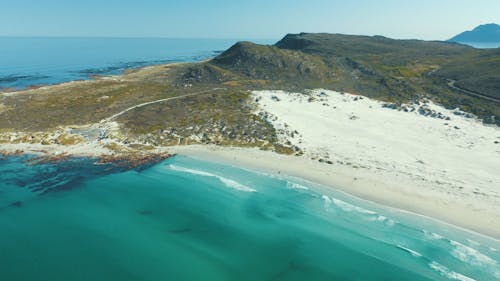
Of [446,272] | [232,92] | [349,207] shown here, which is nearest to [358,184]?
[349,207]

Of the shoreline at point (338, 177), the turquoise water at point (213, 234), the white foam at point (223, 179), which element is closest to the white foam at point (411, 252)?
the turquoise water at point (213, 234)

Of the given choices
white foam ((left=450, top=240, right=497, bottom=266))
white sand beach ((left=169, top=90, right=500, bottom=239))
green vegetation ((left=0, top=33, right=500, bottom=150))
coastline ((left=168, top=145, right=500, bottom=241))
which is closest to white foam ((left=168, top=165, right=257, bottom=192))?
coastline ((left=168, top=145, right=500, bottom=241))

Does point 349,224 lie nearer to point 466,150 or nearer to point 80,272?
point 80,272

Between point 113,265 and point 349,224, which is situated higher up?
point 349,224

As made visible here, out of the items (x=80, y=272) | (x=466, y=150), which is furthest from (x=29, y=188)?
(x=466, y=150)

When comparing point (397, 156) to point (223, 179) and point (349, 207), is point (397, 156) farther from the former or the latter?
point (223, 179)

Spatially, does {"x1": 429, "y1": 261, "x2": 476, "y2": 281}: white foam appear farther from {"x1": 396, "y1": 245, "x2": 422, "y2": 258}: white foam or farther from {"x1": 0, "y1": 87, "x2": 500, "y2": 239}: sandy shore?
{"x1": 0, "y1": 87, "x2": 500, "y2": 239}: sandy shore
